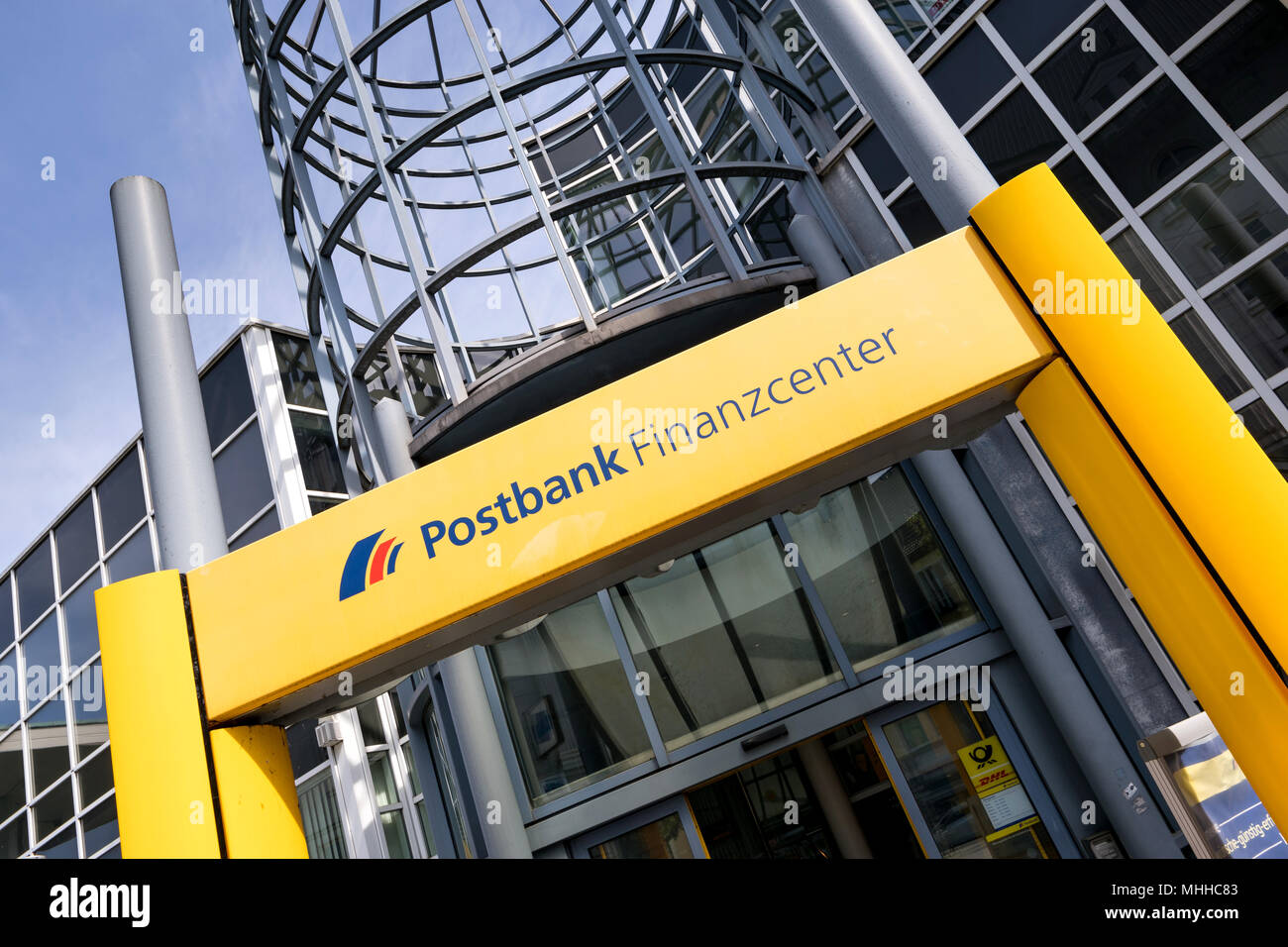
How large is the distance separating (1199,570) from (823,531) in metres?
5.78

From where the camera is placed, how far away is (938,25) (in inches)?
351

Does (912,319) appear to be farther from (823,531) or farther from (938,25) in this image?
(938,25)

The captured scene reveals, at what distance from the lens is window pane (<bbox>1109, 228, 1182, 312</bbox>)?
6754mm

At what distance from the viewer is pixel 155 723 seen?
329cm

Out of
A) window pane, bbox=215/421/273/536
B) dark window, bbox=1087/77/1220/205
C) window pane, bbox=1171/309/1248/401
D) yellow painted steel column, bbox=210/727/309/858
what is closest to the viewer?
yellow painted steel column, bbox=210/727/309/858

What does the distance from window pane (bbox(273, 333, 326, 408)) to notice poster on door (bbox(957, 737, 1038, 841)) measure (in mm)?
11687

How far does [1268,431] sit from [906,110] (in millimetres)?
4355

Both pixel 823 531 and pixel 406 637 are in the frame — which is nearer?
pixel 406 637

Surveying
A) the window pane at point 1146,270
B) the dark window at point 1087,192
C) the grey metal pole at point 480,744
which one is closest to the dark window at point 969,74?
the dark window at point 1087,192

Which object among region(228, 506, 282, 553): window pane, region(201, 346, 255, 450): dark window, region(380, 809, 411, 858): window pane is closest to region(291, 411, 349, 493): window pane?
region(228, 506, 282, 553): window pane

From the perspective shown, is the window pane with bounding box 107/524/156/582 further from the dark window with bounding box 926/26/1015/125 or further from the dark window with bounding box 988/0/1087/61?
the dark window with bounding box 988/0/1087/61
